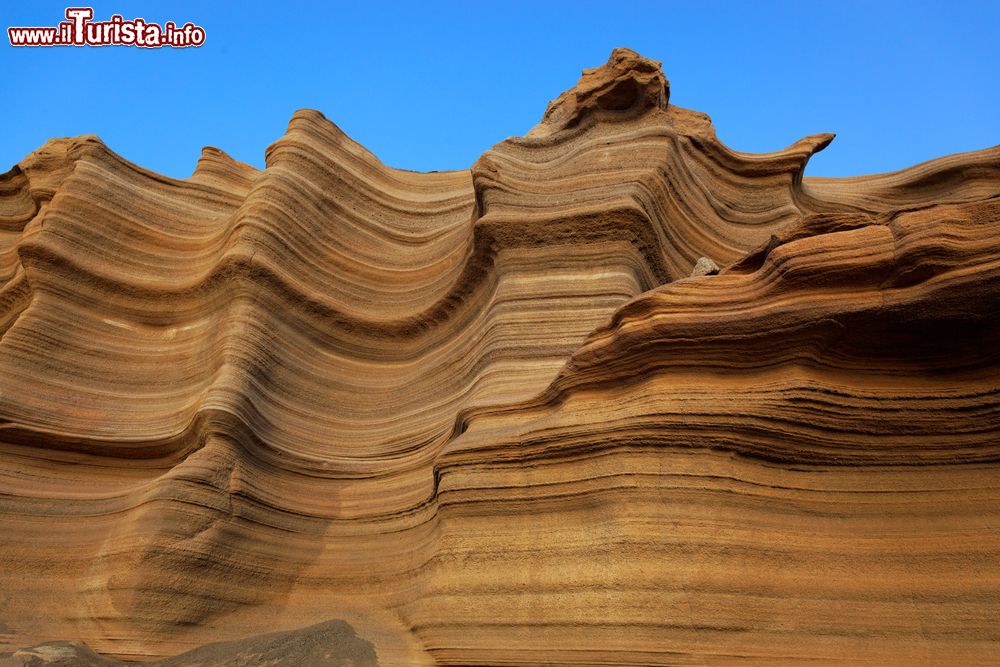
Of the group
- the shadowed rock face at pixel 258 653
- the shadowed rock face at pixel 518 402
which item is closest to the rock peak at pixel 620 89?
the shadowed rock face at pixel 518 402

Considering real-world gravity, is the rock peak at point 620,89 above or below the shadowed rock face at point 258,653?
above

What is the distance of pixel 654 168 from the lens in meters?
7.79

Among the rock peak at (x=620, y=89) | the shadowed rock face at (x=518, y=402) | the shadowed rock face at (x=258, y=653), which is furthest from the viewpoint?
the rock peak at (x=620, y=89)

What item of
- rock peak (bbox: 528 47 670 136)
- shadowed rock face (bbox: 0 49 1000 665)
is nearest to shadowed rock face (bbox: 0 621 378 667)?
shadowed rock face (bbox: 0 49 1000 665)

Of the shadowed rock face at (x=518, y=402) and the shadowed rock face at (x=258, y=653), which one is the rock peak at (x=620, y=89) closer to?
the shadowed rock face at (x=518, y=402)

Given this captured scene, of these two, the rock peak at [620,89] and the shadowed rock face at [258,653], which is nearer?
the shadowed rock face at [258,653]

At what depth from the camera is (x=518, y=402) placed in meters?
5.77

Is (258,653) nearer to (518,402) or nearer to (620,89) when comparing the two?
(518,402)

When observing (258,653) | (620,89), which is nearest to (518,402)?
(258,653)

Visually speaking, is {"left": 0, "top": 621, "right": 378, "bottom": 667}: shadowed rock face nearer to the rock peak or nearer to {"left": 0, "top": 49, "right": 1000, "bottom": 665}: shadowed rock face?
{"left": 0, "top": 49, "right": 1000, "bottom": 665}: shadowed rock face

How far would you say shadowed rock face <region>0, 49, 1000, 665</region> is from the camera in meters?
4.36

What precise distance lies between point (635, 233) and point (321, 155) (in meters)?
4.50

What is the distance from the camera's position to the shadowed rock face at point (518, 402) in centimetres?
436

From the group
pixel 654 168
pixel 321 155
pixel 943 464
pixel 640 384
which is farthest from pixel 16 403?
pixel 943 464
